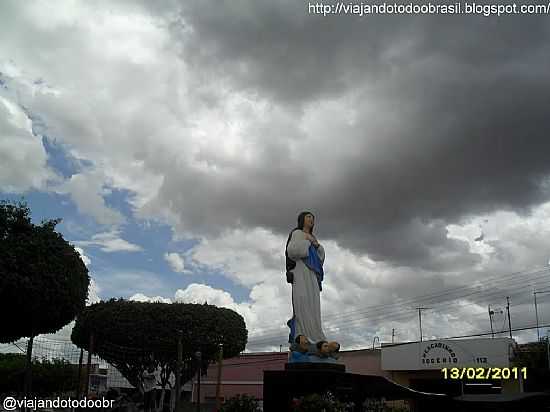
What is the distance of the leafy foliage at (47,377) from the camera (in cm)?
2397

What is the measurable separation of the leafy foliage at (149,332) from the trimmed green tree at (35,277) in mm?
7197

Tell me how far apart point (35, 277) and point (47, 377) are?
12.5 meters

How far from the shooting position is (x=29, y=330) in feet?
49.2

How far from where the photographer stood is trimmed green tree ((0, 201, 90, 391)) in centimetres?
1377

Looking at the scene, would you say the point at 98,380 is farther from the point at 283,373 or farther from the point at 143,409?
the point at 283,373

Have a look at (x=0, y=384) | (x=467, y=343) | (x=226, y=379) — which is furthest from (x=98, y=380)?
(x=467, y=343)

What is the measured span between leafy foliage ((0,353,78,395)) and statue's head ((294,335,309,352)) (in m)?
14.4

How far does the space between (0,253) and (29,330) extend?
2442 millimetres
